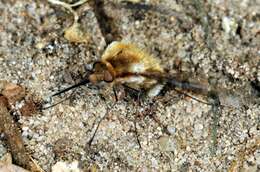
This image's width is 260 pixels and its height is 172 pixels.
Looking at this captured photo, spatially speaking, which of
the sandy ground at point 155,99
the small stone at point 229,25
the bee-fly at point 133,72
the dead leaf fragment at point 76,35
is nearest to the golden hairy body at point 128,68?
the bee-fly at point 133,72

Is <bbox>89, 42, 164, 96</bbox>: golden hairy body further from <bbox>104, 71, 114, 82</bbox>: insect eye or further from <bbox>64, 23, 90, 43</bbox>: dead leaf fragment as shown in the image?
<bbox>64, 23, 90, 43</bbox>: dead leaf fragment

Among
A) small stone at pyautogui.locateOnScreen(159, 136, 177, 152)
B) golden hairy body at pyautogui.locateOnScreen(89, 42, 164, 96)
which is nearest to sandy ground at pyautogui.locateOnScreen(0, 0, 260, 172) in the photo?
small stone at pyautogui.locateOnScreen(159, 136, 177, 152)

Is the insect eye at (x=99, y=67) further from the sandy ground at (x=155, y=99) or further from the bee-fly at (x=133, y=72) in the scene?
the sandy ground at (x=155, y=99)

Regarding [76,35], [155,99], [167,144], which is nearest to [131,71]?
[155,99]

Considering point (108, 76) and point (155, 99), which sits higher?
point (108, 76)

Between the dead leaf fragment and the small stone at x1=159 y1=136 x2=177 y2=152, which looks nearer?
the small stone at x1=159 y1=136 x2=177 y2=152

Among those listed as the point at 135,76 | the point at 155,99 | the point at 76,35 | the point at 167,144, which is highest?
the point at 76,35

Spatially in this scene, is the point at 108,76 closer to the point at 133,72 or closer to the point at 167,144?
the point at 133,72

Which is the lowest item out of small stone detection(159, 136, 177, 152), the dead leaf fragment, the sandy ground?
small stone detection(159, 136, 177, 152)
